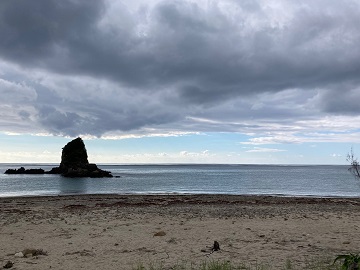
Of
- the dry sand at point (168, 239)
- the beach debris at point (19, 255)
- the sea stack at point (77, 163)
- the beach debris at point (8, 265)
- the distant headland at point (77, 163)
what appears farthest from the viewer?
the sea stack at point (77, 163)

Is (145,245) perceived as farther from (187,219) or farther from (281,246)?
(187,219)

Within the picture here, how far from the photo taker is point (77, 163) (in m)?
123

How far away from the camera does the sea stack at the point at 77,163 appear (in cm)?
11725

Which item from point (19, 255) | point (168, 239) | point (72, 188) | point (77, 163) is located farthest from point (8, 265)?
point (77, 163)

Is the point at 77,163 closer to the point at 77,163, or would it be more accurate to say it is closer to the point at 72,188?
the point at 77,163

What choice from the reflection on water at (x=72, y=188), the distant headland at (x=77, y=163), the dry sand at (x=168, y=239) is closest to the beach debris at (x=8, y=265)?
the dry sand at (x=168, y=239)

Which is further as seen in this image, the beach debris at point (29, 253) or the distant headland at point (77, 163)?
the distant headland at point (77, 163)

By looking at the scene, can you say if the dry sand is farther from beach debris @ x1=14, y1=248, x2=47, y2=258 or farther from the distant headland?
the distant headland

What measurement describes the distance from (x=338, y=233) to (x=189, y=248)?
258 inches

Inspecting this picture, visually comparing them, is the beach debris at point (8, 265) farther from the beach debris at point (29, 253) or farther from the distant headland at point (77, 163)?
the distant headland at point (77, 163)

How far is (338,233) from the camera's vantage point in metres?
14.0

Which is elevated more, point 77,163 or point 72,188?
point 77,163

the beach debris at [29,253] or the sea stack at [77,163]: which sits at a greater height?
the sea stack at [77,163]

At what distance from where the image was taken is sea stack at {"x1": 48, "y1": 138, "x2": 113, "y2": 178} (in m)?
117
